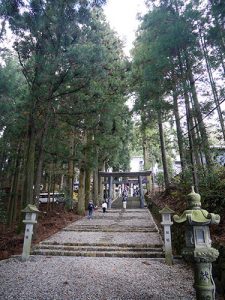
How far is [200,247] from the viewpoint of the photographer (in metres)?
3.32

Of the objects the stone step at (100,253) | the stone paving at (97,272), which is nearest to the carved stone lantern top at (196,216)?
the stone paving at (97,272)

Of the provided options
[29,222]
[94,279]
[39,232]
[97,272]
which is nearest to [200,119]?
[97,272]

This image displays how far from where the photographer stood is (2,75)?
9031 mm

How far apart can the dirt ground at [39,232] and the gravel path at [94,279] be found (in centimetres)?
83

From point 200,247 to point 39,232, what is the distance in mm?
6906

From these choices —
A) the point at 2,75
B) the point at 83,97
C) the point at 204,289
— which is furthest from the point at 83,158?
the point at 204,289

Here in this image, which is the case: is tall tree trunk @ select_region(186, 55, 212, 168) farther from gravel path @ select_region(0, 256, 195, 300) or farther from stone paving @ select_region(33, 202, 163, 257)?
gravel path @ select_region(0, 256, 195, 300)

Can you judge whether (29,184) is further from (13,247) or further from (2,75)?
(2,75)

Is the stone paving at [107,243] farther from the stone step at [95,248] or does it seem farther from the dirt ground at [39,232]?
the dirt ground at [39,232]

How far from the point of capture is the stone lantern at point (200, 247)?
307 centimetres

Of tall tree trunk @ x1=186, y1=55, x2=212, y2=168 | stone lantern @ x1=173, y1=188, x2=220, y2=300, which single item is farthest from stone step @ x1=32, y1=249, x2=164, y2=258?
tall tree trunk @ x1=186, y1=55, x2=212, y2=168

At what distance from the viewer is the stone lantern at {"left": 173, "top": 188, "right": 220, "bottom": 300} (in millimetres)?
3070

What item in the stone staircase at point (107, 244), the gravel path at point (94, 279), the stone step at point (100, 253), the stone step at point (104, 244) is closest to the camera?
the gravel path at point (94, 279)

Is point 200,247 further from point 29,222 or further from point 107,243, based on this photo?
point 29,222
